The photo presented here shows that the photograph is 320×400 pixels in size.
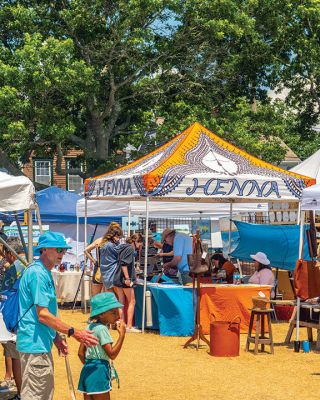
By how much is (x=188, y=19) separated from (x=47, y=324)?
993 inches

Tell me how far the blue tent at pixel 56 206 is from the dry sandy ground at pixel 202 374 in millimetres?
10314

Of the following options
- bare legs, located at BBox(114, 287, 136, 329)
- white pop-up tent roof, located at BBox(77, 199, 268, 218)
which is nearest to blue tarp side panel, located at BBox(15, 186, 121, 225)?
white pop-up tent roof, located at BBox(77, 199, 268, 218)

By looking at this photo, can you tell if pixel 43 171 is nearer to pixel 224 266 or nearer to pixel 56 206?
pixel 56 206

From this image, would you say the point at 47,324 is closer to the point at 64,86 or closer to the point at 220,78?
the point at 64,86

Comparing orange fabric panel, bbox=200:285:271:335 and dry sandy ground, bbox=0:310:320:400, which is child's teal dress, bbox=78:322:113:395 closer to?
dry sandy ground, bbox=0:310:320:400

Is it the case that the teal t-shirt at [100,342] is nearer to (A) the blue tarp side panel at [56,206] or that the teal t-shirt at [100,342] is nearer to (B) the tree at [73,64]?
(A) the blue tarp side panel at [56,206]

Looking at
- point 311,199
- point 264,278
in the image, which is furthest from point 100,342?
point 264,278

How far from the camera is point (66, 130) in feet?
95.0

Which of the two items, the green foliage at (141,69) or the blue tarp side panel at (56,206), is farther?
the green foliage at (141,69)

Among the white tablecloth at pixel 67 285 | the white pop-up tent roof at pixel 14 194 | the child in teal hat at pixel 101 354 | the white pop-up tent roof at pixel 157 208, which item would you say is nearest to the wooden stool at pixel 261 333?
the white pop-up tent roof at pixel 14 194

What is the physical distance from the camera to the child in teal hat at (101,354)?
6156mm

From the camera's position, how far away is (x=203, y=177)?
13.4 metres

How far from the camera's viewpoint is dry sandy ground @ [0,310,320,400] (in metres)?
8.88

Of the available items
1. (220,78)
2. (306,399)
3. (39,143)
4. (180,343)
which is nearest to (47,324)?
(306,399)
